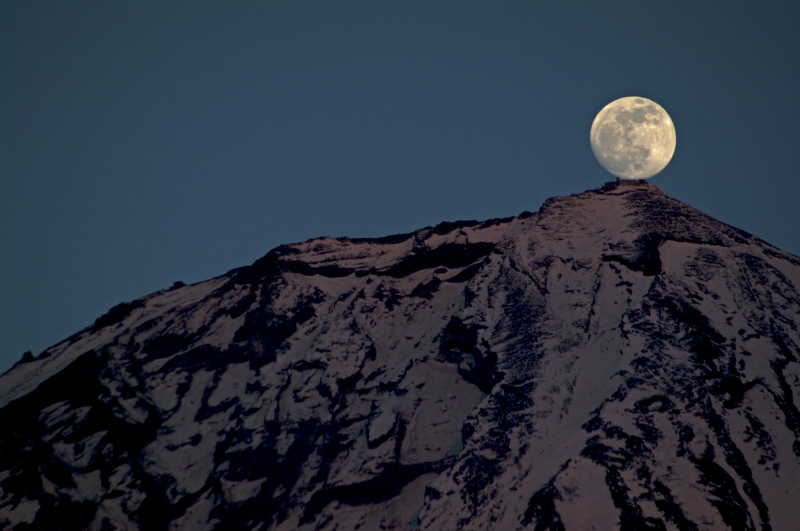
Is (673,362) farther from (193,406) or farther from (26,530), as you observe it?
(26,530)

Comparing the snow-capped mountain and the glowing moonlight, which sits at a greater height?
the glowing moonlight

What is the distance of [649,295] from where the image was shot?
36812mm

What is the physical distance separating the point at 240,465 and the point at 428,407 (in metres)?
10.8

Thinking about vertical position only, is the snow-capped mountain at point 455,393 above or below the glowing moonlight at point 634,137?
below

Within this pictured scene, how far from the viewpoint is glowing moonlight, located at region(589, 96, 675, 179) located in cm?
5031

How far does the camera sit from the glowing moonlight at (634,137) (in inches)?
1981

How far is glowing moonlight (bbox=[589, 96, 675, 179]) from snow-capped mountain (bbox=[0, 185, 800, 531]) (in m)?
2.00

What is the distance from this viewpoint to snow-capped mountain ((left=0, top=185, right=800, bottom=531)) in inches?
1101

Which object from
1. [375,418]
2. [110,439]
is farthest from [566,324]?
[110,439]

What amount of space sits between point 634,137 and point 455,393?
24735 mm

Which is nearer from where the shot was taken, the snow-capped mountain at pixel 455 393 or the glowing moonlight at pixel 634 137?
the snow-capped mountain at pixel 455 393

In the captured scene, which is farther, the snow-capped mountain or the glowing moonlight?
the glowing moonlight

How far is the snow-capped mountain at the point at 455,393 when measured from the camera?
27969 millimetres

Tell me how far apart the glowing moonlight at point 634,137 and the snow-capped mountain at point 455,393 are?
6.56 ft
